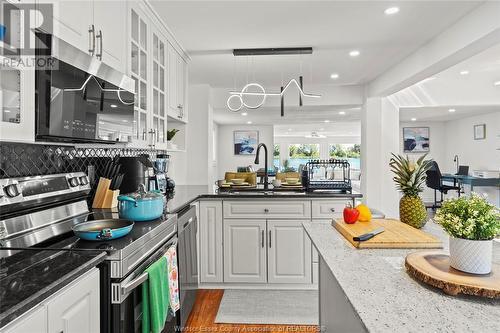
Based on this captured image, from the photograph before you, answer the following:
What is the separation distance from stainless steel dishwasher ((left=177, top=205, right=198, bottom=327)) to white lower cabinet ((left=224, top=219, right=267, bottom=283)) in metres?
0.51

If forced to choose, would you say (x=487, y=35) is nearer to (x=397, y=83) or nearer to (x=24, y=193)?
(x=397, y=83)

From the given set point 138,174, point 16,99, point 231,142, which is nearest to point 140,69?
point 138,174

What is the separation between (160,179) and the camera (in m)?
2.83

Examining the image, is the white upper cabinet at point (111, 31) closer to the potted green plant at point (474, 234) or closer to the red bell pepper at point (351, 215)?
the red bell pepper at point (351, 215)

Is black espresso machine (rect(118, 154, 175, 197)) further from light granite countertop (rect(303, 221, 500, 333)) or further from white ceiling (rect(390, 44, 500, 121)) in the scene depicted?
white ceiling (rect(390, 44, 500, 121))

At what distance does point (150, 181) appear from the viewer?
2.58 m

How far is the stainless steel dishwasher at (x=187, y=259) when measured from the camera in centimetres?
222

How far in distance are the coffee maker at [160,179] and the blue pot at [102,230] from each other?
3.25 ft

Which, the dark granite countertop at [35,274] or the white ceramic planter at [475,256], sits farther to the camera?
the white ceramic planter at [475,256]

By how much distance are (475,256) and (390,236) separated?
498mm

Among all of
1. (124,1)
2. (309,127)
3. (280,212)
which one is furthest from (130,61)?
(309,127)

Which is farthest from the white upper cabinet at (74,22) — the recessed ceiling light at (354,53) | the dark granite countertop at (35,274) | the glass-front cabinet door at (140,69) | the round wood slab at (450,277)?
the recessed ceiling light at (354,53)

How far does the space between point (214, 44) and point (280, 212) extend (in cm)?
176

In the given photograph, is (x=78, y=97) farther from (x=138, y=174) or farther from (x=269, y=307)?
(x=269, y=307)
